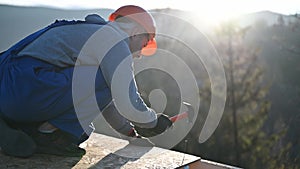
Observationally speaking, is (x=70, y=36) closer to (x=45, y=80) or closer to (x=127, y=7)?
(x=45, y=80)

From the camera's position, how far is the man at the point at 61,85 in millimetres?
1752

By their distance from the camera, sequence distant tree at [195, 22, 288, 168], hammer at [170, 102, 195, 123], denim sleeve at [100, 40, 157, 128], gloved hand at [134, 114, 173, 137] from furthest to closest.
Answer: distant tree at [195, 22, 288, 168], hammer at [170, 102, 195, 123], gloved hand at [134, 114, 173, 137], denim sleeve at [100, 40, 157, 128]

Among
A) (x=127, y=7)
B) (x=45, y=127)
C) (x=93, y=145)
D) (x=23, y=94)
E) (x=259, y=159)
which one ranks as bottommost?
(x=259, y=159)

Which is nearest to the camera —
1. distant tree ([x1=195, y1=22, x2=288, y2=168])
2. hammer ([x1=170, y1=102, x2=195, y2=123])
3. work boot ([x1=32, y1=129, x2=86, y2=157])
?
work boot ([x1=32, y1=129, x2=86, y2=157])

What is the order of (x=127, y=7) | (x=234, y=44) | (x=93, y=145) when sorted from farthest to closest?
1. (x=234, y=44)
2. (x=93, y=145)
3. (x=127, y=7)

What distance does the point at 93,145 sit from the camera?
7.29ft

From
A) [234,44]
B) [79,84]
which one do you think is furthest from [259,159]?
[79,84]

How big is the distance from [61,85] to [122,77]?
0.29 meters

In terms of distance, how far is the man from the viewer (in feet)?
5.75

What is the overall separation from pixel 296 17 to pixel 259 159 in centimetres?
379

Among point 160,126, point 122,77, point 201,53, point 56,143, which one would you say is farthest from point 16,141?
point 201,53

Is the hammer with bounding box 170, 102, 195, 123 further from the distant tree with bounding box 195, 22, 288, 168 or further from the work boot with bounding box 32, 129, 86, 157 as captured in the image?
the distant tree with bounding box 195, 22, 288, 168

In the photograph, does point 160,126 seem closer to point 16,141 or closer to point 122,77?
point 122,77

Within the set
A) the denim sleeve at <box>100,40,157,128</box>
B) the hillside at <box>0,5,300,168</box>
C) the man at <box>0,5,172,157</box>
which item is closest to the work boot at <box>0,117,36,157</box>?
the man at <box>0,5,172,157</box>
